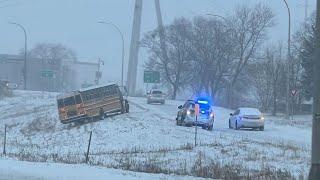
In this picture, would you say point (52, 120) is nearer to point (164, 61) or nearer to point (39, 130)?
point (39, 130)

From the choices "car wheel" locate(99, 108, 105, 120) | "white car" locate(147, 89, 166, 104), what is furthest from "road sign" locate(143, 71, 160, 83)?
"car wheel" locate(99, 108, 105, 120)

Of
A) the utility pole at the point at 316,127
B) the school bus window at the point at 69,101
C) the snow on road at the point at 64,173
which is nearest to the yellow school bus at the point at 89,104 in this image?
the school bus window at the point at 69,101

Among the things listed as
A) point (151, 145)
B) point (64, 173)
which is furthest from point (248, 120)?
point (64, 173)

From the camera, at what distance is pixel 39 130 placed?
50156 mm

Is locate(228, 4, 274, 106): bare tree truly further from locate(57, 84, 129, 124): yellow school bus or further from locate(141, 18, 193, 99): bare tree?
locate(57, 84, 129, 124): yellow school bus

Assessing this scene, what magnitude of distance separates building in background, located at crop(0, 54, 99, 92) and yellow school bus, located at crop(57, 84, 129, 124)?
97.9 m

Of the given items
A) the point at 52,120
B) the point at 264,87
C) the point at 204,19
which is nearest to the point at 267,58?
the point at 264,87

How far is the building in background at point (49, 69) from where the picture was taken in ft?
517

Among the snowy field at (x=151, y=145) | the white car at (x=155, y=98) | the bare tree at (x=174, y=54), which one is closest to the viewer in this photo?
the snowy field at (x=151, y=145)

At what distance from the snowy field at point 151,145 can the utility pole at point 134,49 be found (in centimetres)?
2523

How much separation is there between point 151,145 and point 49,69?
5041 inches

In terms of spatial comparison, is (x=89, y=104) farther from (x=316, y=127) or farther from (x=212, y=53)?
(x=212, y=53)

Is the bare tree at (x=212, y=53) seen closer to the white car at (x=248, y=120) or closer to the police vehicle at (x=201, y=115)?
the white car at (x=248, y=120)

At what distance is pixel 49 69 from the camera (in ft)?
516
